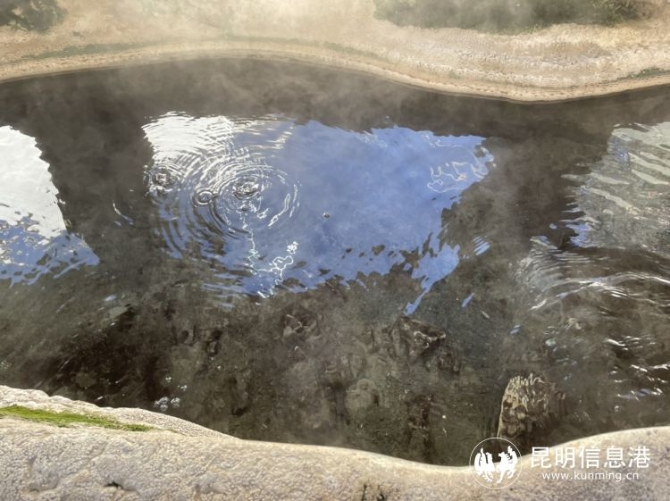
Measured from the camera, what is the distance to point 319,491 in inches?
141

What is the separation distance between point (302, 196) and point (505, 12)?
18.1 feet

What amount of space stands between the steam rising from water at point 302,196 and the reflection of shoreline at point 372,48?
1.85 meters

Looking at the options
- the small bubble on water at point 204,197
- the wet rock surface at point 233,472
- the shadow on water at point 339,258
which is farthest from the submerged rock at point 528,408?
the small bubble on water at point 204,197

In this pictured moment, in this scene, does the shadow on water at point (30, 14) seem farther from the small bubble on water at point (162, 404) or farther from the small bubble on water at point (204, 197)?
the small bubble on water at point (162, 404)

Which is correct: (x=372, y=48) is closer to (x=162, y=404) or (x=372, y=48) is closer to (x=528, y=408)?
(x=528, y=408)

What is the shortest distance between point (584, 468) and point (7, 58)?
39.2ft

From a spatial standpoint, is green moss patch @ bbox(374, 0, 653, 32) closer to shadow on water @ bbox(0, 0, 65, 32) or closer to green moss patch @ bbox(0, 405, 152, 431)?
shadow on water @ bbox(0, 0, 65, 32)

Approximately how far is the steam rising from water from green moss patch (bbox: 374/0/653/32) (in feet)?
8.97

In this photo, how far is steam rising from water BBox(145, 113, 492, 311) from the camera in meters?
6.84

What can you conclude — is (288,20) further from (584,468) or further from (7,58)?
(584,468)

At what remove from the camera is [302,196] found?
768 cm

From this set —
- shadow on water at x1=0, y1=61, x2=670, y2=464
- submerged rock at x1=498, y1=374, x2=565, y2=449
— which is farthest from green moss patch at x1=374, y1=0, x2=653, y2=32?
submerged rock at x1=498, y1=374, x2=565, y2=449

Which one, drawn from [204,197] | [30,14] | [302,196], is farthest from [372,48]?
[30,14]

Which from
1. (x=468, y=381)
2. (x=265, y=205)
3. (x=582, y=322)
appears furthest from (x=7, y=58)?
(x=582, y=322)
